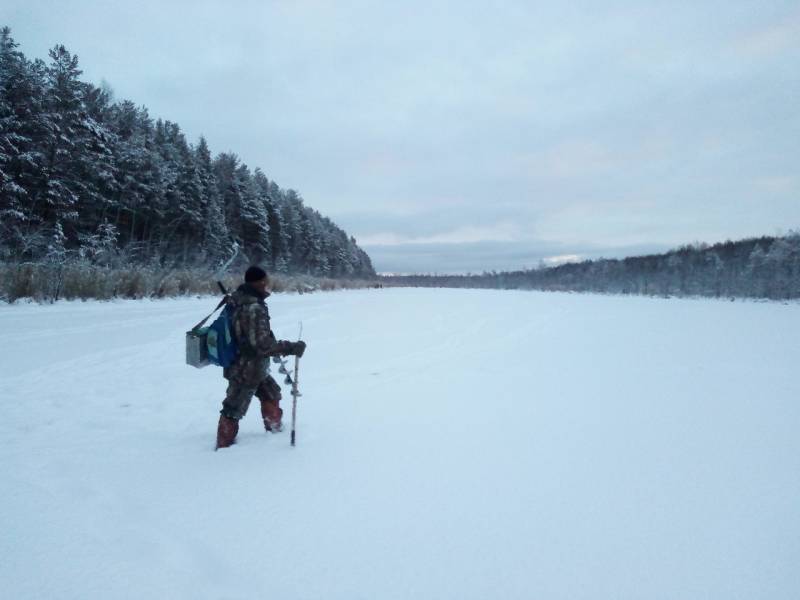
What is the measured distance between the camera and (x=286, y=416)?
15.1 feet

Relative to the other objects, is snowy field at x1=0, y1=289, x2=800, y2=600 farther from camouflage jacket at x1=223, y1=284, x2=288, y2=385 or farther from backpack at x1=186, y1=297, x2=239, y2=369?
backpack at x1=186, y1=297, x2=239, y2=369

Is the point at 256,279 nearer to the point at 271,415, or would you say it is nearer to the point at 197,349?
the point at 197,349

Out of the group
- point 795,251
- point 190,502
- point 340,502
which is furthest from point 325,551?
point 795,251

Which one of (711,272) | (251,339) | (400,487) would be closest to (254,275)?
(251,339)

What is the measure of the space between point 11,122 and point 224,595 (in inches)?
1007

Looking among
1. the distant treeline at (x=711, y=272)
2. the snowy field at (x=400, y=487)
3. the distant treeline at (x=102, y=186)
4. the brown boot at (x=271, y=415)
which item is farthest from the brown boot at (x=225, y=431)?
the distant treeline at (x=711, y=272)

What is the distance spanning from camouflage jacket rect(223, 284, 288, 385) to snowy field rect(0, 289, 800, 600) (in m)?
0.69

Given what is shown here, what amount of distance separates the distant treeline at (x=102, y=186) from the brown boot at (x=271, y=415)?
10.7 m

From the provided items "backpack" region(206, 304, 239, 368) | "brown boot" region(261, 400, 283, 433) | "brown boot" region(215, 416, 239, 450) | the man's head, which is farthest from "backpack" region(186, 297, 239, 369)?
"brown boot" region(261, 400, 283, 433)

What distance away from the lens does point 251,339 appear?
11.4 ft

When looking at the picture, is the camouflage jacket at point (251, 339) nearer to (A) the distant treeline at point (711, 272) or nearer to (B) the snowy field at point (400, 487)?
(B) the snowy field at point (400, 487)

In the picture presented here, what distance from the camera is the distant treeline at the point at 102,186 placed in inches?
737

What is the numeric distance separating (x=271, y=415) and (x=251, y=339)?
0.94m

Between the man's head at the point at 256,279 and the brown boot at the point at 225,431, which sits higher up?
the man's head at the point at 256,279
